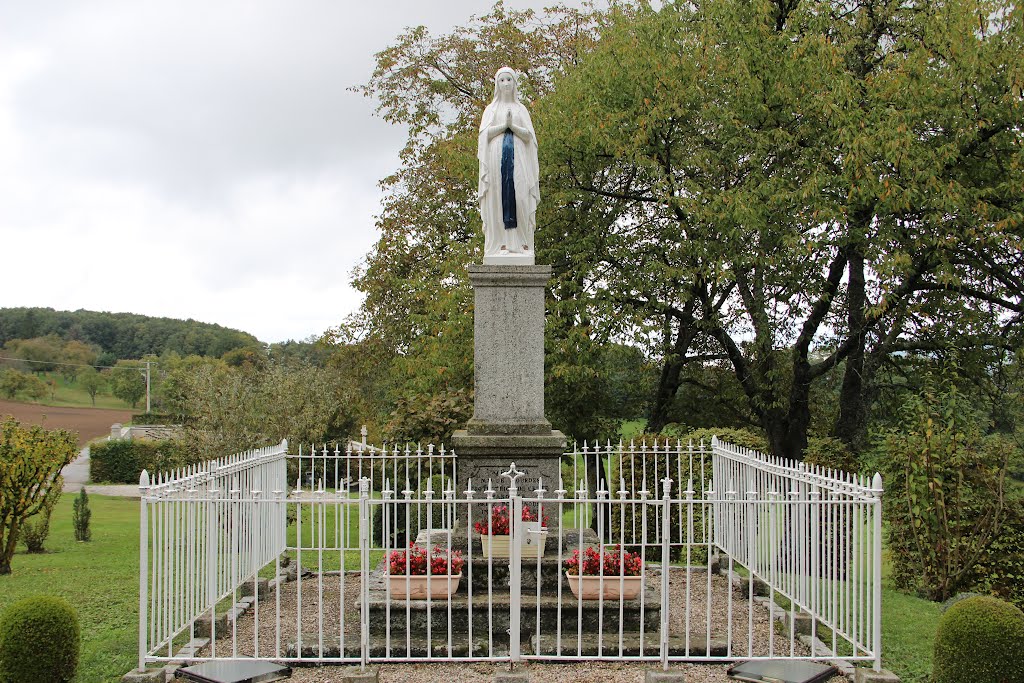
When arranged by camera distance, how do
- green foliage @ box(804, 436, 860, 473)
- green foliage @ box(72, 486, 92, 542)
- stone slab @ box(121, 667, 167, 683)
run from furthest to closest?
green foliage @ box(72, 486, 92, 542) < green foliage @ box(804, 436, 860, 473) < stone slab @ box(121, 667, 167, 683)

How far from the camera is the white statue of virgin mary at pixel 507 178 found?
963cm

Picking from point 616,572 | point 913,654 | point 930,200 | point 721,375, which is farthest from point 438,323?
point 913,654

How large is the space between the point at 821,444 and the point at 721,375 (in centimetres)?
429

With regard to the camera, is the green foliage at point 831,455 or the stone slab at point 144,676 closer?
the stone slab at point 144,676

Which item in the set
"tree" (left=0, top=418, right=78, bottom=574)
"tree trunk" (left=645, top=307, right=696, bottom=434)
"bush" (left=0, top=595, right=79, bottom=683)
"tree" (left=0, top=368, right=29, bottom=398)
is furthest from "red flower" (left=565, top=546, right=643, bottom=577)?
"tree" (left=0, top=368, right=29, bottom=398)

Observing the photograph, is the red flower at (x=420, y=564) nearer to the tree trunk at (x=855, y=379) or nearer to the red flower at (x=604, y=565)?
the red flower at (x=604, y=565)

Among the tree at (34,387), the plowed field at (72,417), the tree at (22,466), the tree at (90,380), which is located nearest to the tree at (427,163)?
the tree at (22,466)

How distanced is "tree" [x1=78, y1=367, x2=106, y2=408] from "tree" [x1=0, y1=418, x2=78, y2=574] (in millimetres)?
44767

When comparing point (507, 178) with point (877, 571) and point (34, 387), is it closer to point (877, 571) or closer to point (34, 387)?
point (877, 571)

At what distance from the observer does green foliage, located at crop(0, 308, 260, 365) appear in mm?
54812

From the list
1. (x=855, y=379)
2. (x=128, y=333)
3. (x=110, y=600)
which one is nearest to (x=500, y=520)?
(x=110, y=600)

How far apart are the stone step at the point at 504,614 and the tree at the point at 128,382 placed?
49235 millimetres

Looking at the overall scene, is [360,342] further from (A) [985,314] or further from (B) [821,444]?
(A) [985,314]

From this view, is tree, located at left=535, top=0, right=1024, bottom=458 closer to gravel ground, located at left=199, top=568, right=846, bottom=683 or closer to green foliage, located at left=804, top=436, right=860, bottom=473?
green foliage, located at left=804, top=436, right=860, bottom=473
